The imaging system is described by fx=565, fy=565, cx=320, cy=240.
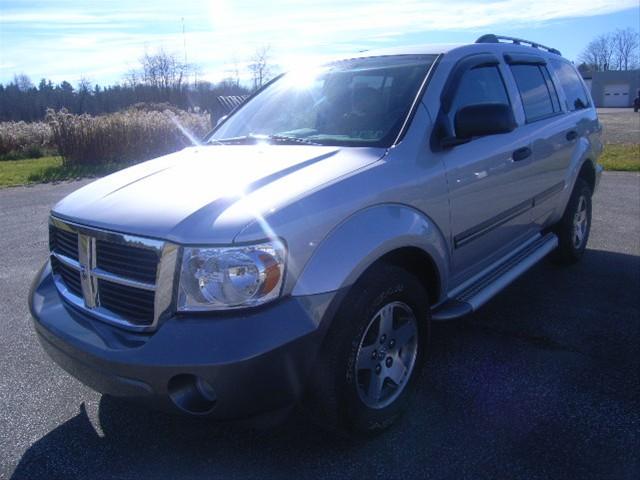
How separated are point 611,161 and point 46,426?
43.7ft

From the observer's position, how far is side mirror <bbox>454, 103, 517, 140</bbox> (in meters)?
3.12

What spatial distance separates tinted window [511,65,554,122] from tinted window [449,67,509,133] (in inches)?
12.9

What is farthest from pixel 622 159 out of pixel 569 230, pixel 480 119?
pixel 480 119

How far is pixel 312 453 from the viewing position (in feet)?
8.86

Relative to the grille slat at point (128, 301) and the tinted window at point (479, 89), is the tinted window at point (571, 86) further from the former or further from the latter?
the grille slat at point (128, 301)

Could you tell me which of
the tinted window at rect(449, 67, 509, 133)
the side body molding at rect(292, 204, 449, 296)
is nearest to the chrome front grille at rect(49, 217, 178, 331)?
the side body molding at rect(292, 204, 449, 296)

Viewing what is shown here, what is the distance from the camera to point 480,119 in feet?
10.2

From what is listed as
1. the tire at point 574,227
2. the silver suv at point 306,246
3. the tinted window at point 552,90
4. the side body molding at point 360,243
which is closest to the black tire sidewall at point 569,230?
the tire at point 574,227

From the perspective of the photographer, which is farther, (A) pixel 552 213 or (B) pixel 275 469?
(A) pixel 552 213

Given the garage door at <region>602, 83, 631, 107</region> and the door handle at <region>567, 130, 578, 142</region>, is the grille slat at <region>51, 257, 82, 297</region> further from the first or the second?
the garage door at <region>602, 83, 631, 107</region>

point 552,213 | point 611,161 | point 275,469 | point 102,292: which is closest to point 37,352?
point 102,292

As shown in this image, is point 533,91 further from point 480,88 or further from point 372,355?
point 372,355

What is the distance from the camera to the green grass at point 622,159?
12179 millimetres

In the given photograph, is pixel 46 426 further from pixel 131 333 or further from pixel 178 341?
pixel 178 341
